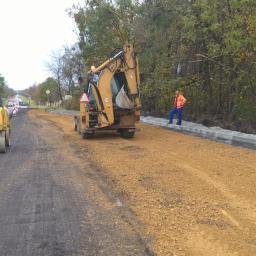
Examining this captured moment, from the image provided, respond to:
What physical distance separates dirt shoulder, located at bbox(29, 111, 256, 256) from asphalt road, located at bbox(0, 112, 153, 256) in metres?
0.39

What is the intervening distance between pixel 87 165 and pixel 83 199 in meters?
4.33

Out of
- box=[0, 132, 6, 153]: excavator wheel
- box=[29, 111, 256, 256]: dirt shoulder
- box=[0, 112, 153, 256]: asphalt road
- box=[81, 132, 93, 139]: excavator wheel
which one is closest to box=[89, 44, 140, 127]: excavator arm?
box=[81, 132, 93, 139]: excavator wheel

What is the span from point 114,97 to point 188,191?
11.0 metres

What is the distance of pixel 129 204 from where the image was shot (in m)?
8.83

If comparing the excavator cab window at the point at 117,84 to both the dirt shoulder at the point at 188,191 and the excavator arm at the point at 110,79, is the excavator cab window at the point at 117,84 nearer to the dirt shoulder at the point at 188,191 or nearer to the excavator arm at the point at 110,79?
the excavator arm at the point at 110,79

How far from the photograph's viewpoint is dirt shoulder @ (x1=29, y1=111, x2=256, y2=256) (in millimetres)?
6785

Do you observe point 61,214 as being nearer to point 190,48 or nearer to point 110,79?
point 110,79

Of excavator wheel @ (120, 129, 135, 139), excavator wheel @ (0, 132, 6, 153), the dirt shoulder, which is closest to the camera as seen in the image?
the dirt shoulder

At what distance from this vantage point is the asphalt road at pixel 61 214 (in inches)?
256

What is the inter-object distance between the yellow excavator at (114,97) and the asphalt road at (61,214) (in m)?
6.44

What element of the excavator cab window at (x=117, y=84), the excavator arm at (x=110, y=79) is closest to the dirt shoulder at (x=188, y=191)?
the excavator arm at (x=110, y=79)

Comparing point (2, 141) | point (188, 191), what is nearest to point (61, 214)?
point (188, 191)

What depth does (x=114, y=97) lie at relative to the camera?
805 inches

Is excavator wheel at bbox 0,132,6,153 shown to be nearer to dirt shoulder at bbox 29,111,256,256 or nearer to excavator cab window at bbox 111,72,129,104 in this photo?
dirt shoulder at bbox 29,111,256,256
